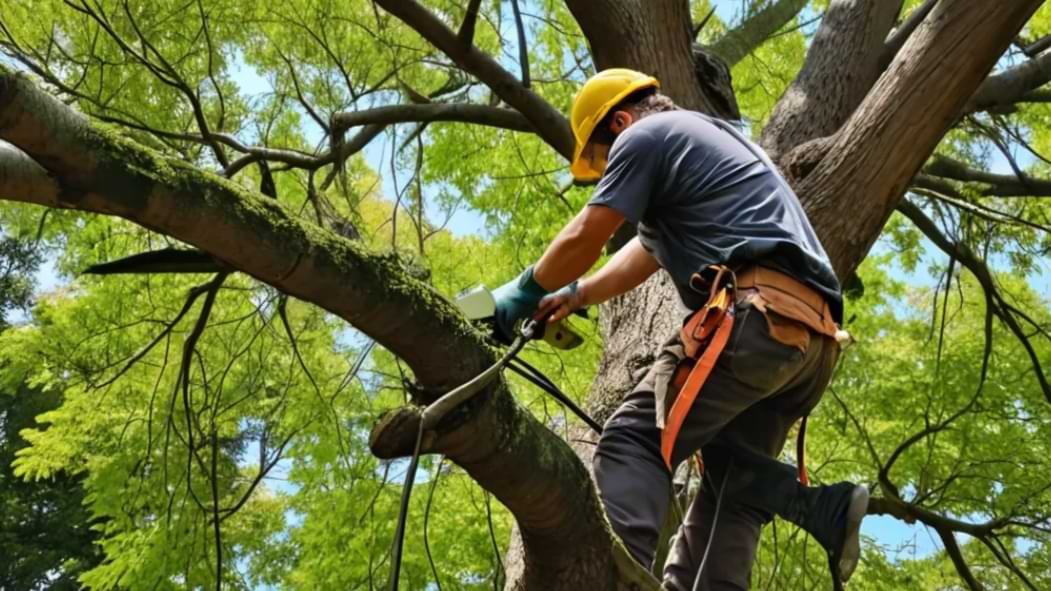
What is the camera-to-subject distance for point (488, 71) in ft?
11.9

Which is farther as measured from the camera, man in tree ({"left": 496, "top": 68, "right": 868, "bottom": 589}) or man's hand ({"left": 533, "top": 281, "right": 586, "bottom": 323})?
man's hand ({"left": 533, "top": 281, "right": 586, "bottom": 323})

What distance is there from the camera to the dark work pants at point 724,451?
6.24 feet

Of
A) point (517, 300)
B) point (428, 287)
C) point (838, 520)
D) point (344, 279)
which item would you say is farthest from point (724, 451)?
point (344, 279)

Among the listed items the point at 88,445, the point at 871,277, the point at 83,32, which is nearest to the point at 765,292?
the point at 83,32

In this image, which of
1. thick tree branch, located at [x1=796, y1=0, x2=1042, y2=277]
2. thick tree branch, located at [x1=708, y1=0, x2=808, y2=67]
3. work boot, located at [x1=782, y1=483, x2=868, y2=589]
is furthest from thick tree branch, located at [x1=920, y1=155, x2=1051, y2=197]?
work boot, located at [x1=782, y1=483, x2=868, y2=589]

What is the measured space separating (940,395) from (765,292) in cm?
548

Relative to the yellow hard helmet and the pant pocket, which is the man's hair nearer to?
the yellow hard helmet

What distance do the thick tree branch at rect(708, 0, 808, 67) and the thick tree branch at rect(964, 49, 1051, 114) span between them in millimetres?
1652

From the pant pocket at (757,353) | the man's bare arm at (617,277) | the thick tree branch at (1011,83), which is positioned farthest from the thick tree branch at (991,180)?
the pant pocket at (757,353)

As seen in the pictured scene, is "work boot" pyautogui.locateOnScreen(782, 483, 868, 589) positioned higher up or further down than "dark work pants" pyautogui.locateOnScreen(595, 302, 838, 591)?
further down

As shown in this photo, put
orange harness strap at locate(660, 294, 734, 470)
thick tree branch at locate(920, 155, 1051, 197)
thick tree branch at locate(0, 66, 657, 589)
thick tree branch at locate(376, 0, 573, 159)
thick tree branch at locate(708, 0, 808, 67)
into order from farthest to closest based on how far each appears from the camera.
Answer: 1. thick tree branch at locate(708, 0, 808, 67)
2. thick tree branch at locate(920, 155, 1051, 197)
3. thick tree branch at locate(376, 0, 573, 159)
4. orange harness strap at locate(660, 294, 734, 470)
5. thick tree branch at locate(0, 66, 657, 589)

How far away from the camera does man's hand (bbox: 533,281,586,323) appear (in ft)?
7.52

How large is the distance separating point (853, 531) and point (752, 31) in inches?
158

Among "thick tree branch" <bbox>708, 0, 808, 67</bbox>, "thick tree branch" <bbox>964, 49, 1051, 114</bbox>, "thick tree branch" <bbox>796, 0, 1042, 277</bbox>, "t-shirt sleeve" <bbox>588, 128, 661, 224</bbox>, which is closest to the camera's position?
"t-shirt sleeve" <bbox>588, 128, 661, 224</bbox>
